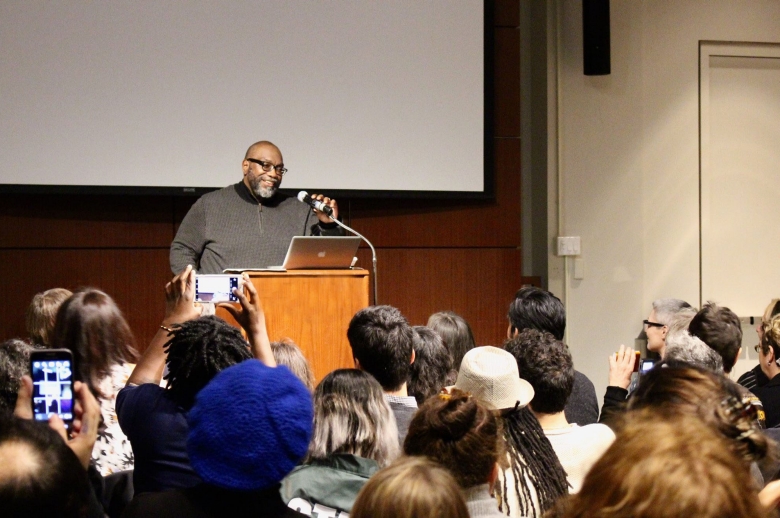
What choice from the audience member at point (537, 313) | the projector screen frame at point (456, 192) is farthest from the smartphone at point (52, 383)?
the projector screen frame at point (456, 192)

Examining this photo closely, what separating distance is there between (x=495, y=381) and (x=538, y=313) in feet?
4.13

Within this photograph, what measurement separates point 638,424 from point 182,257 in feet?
11.5

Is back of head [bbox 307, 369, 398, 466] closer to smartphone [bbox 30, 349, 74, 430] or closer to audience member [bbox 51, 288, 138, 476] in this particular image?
smartphone [bbox 30, 349, 74, 430]

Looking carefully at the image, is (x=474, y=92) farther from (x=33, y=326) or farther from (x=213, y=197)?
(x=33, y=326)

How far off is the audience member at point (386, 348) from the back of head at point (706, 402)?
1005 mm

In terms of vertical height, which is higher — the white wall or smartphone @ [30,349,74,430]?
the white wall

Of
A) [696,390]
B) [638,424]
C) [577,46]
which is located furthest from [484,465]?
[577,46]

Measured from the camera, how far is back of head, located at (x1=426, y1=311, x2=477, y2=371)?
10.8ft

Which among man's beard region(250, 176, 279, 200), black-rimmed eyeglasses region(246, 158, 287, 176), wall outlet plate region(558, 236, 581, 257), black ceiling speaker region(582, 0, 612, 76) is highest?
black ceiling speaker region(582, 0, 612, 76)

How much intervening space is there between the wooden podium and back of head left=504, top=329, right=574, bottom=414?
1325mm

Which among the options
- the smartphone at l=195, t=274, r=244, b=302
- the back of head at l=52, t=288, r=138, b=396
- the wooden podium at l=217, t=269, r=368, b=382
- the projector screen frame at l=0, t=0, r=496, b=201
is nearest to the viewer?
the back of head at l=52, t=288, r=138, b=396

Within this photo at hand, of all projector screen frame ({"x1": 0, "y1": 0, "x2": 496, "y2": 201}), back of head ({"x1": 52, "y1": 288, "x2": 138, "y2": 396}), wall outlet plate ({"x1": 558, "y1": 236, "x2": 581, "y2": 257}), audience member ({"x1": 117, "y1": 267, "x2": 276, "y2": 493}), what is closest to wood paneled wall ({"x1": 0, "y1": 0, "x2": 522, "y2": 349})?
projector screen frame ({"x1": 0, "y1": 0, "x2": 496, "y2": 201})

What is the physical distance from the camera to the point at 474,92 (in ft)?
18.3

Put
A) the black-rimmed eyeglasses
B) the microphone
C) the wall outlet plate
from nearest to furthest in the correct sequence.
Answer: the microphone, the black-rimmed eyeglasses, the wall outlet plate
